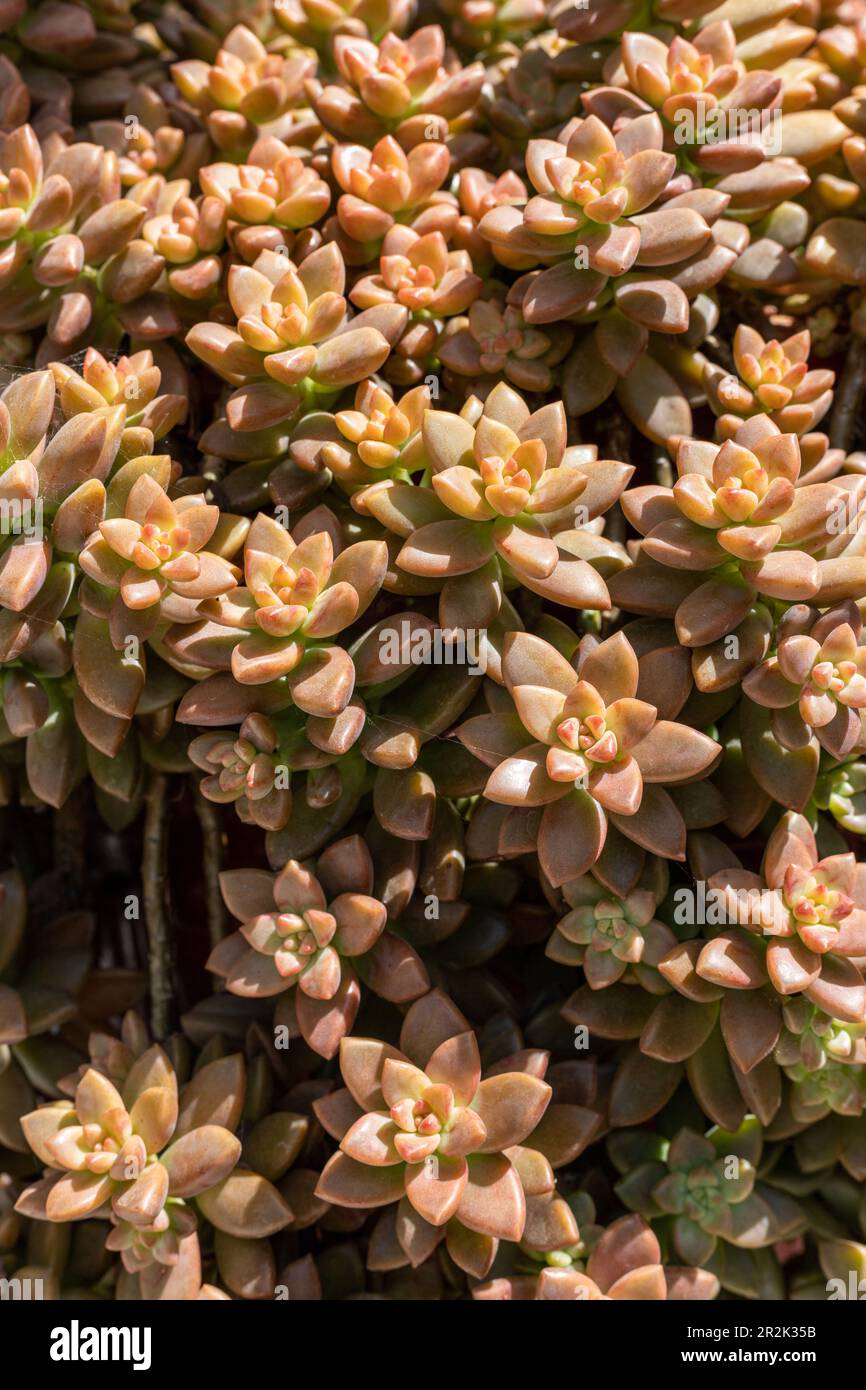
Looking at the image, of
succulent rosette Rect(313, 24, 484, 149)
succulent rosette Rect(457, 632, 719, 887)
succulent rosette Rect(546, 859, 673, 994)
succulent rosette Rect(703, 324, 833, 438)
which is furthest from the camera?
succulent rosette Rect(313, 24, 484, 149)

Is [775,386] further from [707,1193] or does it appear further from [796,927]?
[707,1193]

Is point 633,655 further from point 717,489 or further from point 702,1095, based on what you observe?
point 702,1095

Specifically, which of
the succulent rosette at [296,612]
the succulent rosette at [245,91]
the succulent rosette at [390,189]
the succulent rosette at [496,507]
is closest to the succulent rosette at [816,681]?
the succulent rosette at [496,507]

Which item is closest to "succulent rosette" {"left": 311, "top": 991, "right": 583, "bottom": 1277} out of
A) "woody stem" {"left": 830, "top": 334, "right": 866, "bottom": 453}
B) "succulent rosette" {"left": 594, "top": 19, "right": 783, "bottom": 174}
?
"woody stem" {"left": 830, "top": 334, "right": 866, "bottom": 453}

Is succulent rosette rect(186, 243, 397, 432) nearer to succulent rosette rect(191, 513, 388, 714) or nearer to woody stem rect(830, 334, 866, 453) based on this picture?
succulent rosette rect(191, 513, 388, 714)

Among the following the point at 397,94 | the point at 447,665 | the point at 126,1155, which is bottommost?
the point at 126,1155

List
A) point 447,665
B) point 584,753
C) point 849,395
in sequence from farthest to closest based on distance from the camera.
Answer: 1. point 849,395
2. point 447,665
3. point 584,753

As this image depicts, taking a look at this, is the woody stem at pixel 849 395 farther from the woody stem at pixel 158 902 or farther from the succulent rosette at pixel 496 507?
the woody stem at pixel 158 902

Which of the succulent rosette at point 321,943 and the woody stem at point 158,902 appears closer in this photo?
the succulent rosette at point 321,943

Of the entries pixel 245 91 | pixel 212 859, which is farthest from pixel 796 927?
pixel 245 91
